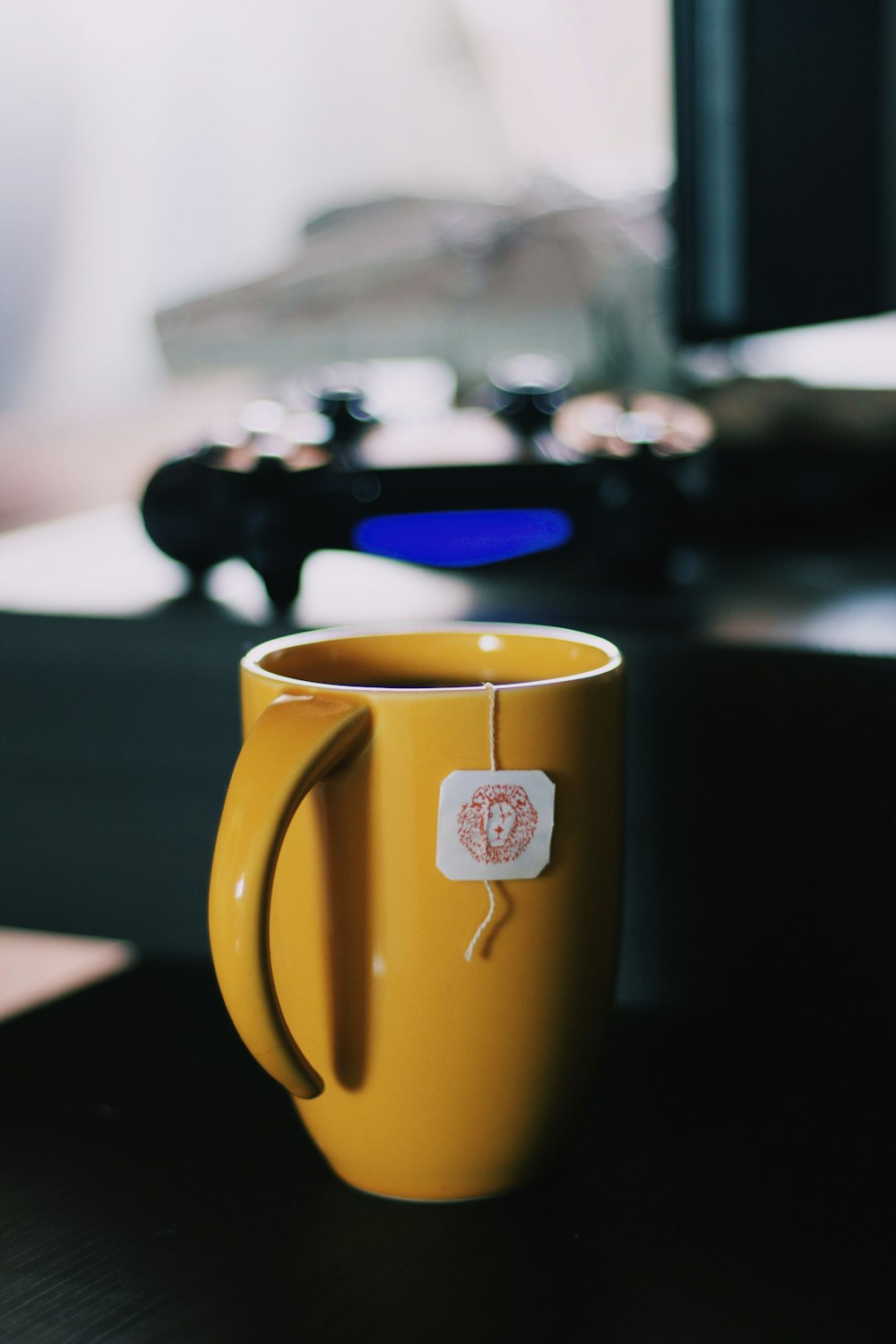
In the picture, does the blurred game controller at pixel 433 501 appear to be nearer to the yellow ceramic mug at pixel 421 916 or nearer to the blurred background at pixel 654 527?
the blurred background at pixel 654 527

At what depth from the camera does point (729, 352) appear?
749mm

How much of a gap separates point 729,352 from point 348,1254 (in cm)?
52

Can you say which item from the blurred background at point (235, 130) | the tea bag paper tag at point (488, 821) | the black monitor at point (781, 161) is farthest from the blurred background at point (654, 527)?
the blurred background at point (235, 130)

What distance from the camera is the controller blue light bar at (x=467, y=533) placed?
0.59 m

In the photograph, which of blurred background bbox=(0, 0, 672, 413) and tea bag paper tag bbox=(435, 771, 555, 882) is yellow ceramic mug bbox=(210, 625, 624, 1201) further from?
blurred background bbox=(0, 0, 672, 413)

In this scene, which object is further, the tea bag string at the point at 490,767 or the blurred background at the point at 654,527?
the blurred background at the point at 654,527

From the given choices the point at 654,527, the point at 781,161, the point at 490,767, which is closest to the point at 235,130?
the point at 781,161

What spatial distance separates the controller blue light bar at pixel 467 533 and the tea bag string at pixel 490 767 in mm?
258

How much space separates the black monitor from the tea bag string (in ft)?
1.16

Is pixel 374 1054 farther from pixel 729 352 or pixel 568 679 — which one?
pixel 729 352

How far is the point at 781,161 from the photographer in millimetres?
653

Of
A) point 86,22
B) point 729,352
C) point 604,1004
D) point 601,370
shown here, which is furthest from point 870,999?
point 86,22

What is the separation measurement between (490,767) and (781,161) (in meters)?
0.42

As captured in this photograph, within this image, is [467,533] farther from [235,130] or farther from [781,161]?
[235,130]
